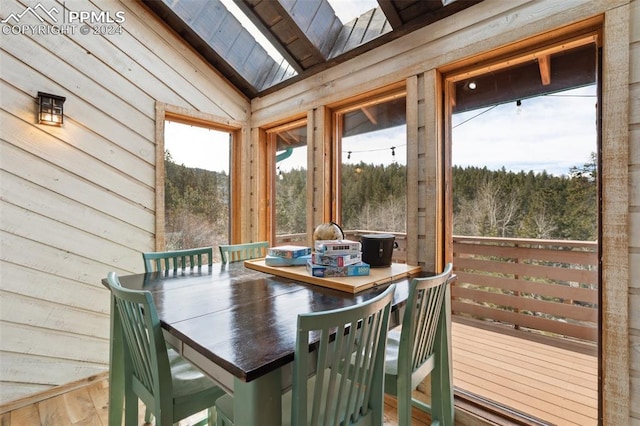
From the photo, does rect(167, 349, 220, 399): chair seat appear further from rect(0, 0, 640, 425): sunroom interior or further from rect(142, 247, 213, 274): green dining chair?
rect(0, 0, 640, 425): sunroom interior

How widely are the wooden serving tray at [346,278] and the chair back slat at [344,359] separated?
16.2 inches

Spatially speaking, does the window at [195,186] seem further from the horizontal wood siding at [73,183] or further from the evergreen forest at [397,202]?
the horizontal wood siding at [73,183]

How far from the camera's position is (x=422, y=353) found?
4.72ft

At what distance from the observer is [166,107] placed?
267 cm

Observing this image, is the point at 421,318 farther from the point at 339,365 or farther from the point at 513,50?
the point at 513,50

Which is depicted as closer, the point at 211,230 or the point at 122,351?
the point at 122,351

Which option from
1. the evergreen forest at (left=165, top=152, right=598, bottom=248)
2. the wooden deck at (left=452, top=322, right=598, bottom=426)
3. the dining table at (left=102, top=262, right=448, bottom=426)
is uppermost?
the evergreen forest at (left=165, top=152, right=598, bottom=248)

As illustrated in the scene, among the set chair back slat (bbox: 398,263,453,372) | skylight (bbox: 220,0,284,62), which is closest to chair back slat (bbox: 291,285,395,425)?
chair back slat (bbox: 398,263,453,372)

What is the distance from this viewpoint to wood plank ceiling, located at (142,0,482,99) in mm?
2039

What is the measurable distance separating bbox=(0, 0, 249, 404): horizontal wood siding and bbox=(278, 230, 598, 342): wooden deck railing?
1.51 meters

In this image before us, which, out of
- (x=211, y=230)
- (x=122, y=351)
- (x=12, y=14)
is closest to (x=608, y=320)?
(x=122, y=351)

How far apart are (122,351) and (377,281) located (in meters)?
A: 1.29

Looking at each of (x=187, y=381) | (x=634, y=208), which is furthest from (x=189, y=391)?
(x=634, y=208)

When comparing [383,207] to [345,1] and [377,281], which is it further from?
[345,1]
